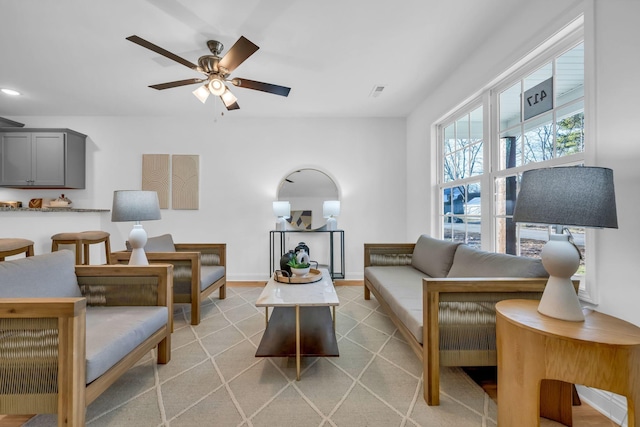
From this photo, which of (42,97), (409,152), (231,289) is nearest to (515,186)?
(409,152)

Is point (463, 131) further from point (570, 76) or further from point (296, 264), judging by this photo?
point (296, 264)

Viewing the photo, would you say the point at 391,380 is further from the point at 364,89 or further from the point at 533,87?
the point at 364,89

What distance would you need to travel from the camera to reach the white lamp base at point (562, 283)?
1167 millimetres

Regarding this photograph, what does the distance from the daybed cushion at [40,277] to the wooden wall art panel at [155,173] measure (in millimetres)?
2477

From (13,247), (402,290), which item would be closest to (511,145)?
(402,290)

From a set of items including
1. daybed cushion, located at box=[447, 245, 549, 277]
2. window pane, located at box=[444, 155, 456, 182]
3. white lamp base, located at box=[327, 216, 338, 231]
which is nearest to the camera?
daybed cushion, located at box=[447, 245, 549, 277]

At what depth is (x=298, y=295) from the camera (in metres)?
1.88

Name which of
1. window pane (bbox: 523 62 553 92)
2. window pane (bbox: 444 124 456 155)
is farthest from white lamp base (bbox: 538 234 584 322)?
window pane (bbox: 444 124 456 155)

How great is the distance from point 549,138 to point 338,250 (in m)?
2.92

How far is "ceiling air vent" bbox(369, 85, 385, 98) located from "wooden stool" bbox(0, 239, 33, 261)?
13.9 ft

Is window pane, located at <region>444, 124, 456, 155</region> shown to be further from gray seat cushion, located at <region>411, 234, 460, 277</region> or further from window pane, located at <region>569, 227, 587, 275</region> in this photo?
window pane, located at <region>569, 227, 587, 275</region>

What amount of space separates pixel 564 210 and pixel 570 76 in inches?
49.8

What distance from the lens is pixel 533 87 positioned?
2.00 meters

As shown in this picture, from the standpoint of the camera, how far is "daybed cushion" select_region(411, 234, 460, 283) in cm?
243
